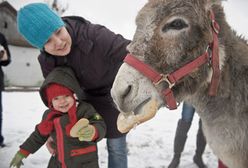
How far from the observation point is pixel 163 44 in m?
2.14

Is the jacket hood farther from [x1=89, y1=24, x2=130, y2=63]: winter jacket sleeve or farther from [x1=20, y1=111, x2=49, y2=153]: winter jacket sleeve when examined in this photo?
[x1=20, y1=111, x2=49, y2=153]: winter jacket sleeve

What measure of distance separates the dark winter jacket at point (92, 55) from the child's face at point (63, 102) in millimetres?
191

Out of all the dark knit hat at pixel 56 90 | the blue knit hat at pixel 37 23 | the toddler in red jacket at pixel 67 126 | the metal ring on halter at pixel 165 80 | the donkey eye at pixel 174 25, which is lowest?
the toddler in red jacket at pixel 67 126

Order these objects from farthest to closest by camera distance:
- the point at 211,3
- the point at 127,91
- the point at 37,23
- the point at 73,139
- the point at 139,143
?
the point at 139,143 → the point at 73,139 → the point at 37,23 → the point at 211,3 → the point at 127,91

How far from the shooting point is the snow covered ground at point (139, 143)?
15.8 feet

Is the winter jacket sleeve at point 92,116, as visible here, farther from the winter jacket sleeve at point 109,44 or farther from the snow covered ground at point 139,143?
the snow covered ground at point 139,143

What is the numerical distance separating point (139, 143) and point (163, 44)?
3814 millimetres

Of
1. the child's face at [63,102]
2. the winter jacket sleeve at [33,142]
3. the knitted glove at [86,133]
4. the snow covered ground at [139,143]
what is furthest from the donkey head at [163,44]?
the snow covered ground at [139,143]

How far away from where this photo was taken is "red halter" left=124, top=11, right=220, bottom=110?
211 centimetres

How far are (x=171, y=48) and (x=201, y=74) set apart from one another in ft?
0.99

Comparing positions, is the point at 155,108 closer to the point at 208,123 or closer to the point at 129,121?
the point at 129,121

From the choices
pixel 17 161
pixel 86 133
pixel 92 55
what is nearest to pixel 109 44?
pixel 92 55

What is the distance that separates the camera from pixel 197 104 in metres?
2.49

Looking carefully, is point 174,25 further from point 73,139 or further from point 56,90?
→ point 73,139
